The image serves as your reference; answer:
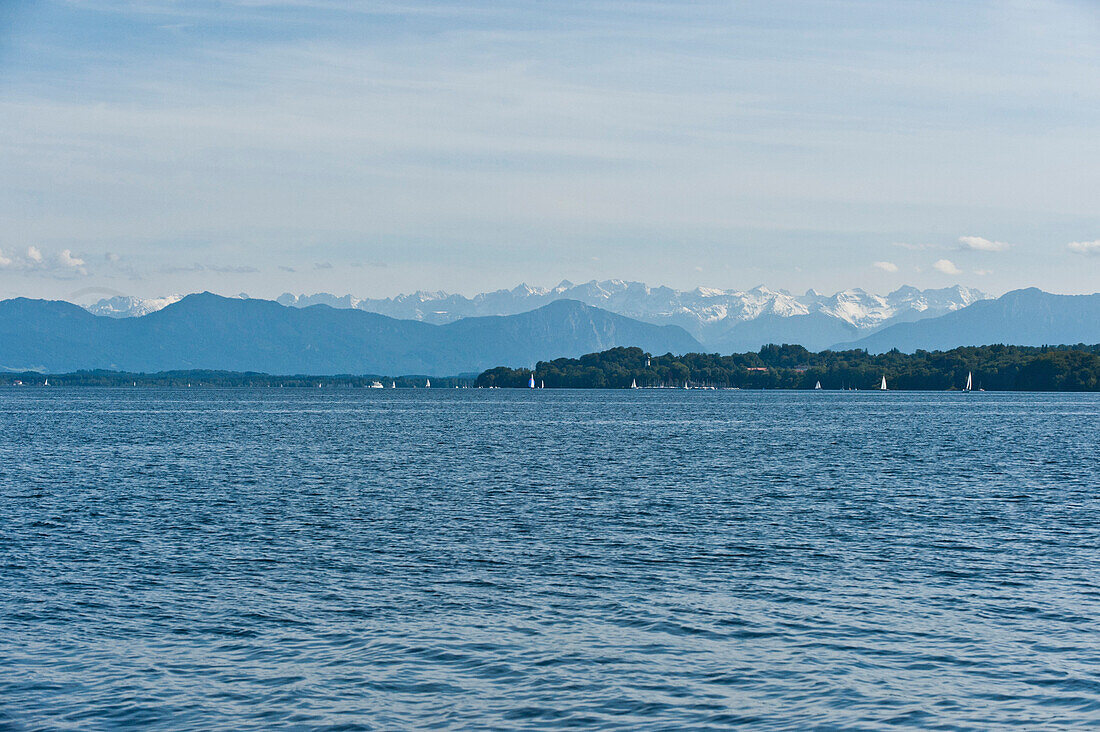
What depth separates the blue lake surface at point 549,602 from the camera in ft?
72.1

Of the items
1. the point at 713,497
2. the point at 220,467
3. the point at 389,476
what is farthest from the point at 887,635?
the point at 220,467

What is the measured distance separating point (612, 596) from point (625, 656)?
6173mm

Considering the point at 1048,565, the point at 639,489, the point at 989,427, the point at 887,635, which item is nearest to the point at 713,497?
the point at 639,489

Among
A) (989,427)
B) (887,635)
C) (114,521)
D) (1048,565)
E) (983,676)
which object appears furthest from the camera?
(989,427)

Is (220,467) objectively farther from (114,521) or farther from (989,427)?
(989,427)

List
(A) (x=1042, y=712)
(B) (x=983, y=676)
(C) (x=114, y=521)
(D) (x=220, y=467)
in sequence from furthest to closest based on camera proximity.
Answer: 1. (D) (x=220, y=467)
2. (C) (x=114, y=521)
3. (B) (x=983, y=676)
4. (A) (x=1042, y=712)

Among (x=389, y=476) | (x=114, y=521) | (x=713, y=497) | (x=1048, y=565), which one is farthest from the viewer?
(x=389, y=476)

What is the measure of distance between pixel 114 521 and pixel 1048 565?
37.1 metres

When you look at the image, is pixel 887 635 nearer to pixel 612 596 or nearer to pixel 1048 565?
pixel 612 596

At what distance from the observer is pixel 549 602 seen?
30625 millimetres

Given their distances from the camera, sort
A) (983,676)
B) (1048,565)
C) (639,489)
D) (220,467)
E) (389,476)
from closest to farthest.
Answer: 1. (983,676)
2. (1048,565)
3. (639,489)
4. (389,476)
5. (220,467)

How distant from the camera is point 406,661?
2469 centimetres

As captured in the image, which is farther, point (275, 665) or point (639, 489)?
point (639, 489)

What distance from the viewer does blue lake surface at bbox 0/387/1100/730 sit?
72.1 feet
